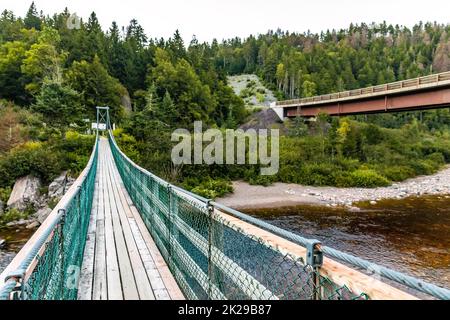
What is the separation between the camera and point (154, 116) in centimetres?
2478

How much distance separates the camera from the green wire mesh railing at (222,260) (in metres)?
1.61

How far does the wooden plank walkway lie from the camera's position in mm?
3074

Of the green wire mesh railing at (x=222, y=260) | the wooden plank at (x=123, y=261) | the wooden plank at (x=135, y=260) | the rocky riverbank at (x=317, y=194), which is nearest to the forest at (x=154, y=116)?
the rocky riverbank at (x=317, y=194)

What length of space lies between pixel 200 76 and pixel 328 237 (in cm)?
3401

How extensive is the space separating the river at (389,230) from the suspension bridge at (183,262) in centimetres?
776

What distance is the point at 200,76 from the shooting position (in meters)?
41.4

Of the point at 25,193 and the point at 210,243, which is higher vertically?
the point at 210,243

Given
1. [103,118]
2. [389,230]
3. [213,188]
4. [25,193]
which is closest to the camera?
[389,230]

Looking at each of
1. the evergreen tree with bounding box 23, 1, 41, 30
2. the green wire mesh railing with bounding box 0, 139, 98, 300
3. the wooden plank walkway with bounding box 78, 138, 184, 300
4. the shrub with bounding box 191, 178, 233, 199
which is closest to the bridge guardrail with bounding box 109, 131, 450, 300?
the wooden plank walkway with bounding box 78, 138, 184, 300

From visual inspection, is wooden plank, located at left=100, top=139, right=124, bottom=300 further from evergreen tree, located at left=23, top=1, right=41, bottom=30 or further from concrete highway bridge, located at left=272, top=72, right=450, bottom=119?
evergreen tree, located at left=23, top=1, right=41, bottom=30

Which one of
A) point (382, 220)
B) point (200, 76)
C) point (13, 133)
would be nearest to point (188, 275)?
point (382, 220)

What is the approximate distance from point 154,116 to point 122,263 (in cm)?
2203

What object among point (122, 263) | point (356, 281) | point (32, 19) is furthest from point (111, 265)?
point (32, 19)

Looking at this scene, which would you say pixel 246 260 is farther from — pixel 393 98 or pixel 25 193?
pixel 393 98
